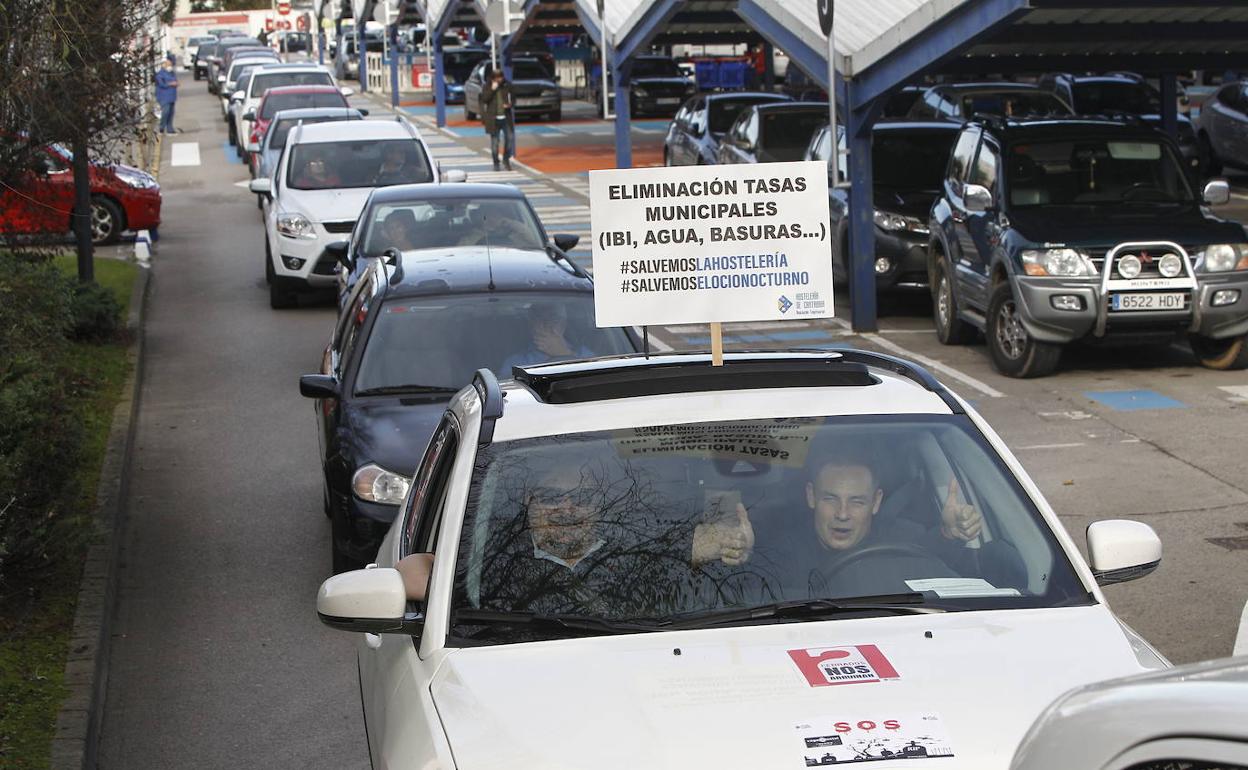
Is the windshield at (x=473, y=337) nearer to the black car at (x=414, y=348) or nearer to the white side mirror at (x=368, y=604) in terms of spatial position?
the black car at (x=414, y=348)

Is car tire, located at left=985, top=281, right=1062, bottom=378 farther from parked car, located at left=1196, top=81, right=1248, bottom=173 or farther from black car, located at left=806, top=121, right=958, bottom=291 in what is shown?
parked car, located at left=1196, top=81, right=1248, bottom=173

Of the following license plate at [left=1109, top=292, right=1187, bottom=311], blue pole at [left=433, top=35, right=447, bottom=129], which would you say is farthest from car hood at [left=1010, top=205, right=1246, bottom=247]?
blue pole at [left=433, top=35, right=447, bottom=129]

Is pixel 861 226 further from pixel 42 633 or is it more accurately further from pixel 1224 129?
pixel 1224 129

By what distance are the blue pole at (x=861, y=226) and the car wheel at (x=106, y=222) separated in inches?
477

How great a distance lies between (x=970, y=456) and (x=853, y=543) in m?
0.47

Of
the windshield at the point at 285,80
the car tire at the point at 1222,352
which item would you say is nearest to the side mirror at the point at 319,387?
the car tire at the point at 1222,352

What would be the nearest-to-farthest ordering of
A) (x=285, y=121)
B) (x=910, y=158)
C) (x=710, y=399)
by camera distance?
(x=710, y=399) → (x=910, y=158) → (x=285, y=121)

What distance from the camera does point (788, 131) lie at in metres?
22.2

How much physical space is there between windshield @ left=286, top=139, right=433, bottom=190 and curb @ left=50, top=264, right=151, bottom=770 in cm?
707

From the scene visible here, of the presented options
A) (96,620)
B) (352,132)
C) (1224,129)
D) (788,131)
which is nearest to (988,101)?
(788,131)

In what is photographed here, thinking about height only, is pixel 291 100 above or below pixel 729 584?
above

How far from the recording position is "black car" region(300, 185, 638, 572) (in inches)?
335

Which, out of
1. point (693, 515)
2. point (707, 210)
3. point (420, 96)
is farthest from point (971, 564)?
point (420, 96)

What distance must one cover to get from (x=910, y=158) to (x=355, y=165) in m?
6.55
